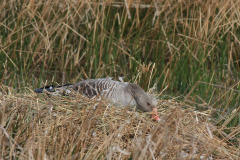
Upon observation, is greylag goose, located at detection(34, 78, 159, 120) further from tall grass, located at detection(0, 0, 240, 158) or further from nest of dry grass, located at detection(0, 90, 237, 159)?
tall grass, located at detection(0, 0, 240, 158)

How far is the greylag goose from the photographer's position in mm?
3838

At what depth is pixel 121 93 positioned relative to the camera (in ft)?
13.2

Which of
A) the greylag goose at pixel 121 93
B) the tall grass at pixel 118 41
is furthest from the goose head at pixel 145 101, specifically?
the tall grass at pixel 118 41

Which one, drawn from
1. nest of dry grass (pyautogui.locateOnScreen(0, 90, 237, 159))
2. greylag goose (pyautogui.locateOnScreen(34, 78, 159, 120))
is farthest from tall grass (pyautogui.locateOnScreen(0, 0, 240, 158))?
nest of dry grass (pyautogui.locateOnScreen(0, 90, 237, 159))

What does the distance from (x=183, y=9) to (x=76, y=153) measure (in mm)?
3827

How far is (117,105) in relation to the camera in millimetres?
3871

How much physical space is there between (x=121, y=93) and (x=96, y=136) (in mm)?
861

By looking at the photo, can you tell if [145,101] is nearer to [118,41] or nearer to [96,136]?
[96,136]

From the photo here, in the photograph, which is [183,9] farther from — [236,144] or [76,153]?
[76,153]

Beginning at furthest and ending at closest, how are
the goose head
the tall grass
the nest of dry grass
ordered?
the tall grass
the goose head
the nest of dry grass

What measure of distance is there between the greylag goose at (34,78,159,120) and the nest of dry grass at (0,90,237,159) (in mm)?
135

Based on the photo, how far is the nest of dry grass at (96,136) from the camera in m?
2.69

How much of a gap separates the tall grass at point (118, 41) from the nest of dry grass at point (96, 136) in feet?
5.06

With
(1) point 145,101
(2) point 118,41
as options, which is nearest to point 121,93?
(1) point 145,101
